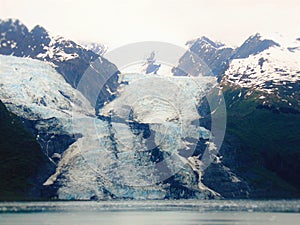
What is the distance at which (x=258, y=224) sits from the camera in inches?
5581

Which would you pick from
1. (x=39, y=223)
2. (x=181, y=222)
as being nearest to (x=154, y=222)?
(x=181, y=222)

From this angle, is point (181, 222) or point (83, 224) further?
point (181, 222)

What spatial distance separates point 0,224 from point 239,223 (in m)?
53.3

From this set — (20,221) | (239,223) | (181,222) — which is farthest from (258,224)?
(20,221)

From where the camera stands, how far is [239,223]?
145500mm

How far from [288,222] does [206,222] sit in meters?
19.0

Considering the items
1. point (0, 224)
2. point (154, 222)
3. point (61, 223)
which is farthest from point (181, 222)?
point (0, 224)

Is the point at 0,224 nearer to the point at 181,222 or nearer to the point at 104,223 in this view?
the point at 104,223

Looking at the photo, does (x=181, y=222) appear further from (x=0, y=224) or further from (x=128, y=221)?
(x=0, y=224)

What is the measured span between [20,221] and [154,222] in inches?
1201

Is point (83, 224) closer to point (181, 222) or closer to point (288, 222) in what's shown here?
point (181, 222)

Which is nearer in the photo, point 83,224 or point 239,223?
point 83,224

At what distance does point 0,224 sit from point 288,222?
65.2 metres

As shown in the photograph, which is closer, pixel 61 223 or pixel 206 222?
pixel 61 223
